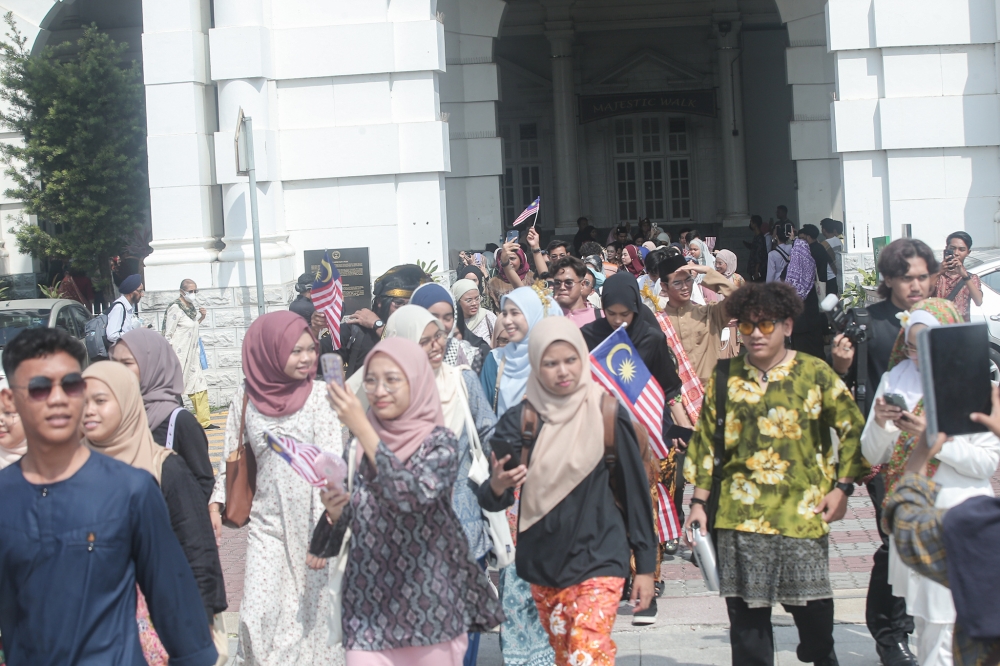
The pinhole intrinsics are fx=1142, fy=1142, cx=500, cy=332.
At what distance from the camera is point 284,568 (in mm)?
4898

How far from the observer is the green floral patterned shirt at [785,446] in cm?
449

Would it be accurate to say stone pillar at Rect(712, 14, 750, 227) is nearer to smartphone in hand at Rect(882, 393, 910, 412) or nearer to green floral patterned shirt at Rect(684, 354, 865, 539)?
green floral patterned shirt at Rect(684, 354, 865, 539)

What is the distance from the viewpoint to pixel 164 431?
198 inches

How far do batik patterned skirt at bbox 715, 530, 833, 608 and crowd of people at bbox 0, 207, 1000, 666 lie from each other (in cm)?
1

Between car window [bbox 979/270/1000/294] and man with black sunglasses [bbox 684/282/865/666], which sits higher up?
car window [bbox 979/270/1000/294]

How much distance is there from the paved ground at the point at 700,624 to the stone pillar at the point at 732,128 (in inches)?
811

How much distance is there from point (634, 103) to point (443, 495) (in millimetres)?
24874

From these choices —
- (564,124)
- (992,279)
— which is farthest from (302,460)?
(564,124)

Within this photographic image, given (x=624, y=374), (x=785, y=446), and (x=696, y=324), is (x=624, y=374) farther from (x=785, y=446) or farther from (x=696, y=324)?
(x=696, y=324)

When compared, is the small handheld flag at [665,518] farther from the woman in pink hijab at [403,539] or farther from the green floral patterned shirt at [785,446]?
the woman in pink hijab at [403,539]

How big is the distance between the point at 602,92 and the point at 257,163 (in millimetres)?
15482

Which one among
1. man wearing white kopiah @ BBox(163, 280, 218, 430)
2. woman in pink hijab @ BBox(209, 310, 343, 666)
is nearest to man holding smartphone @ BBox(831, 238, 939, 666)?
woman in pink hijab @ BBox(209, 310, 343, 666)

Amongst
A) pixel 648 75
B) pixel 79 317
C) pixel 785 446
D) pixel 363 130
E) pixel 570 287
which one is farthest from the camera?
pixel 648 75

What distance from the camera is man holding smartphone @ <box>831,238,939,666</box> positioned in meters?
5.05
